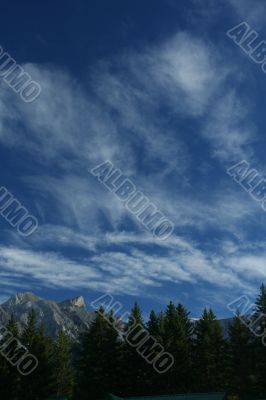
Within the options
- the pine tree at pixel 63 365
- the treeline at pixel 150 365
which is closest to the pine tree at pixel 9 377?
the treeline at pixel 150 365

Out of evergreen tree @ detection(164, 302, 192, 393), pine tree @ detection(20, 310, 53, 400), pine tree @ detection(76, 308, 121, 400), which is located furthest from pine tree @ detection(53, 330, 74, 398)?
evergreen tree @ detection(164, 302, 192, 393)

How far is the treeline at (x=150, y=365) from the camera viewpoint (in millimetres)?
55281

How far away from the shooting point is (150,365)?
186 feet

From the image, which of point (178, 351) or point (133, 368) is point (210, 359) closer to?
point (178, 351)

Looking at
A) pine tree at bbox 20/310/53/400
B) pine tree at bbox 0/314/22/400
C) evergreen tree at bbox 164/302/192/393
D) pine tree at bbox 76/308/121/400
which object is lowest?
pine tree at bbox 0/314/22/400

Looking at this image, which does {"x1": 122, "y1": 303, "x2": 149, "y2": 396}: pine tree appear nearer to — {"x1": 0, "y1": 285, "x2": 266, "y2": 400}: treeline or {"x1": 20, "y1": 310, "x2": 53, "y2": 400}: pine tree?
{"x1": 0, "y1": 285, "x2": 266, "y2": 400}: treeline

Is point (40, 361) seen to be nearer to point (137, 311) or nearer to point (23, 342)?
point (23, 342)

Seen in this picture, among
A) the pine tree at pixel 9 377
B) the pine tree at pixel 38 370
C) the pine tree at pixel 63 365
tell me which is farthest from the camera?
the pine tree at pixel 63 365

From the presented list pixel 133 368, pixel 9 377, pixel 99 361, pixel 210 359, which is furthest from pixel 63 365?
pixel 210 359

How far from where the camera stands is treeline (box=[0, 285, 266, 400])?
55281mm

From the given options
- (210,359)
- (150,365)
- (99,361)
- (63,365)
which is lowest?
(63,365)

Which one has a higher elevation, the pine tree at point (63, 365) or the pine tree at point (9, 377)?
the pine tree at point (63, 365)

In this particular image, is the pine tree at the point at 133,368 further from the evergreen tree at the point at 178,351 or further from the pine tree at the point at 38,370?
the pine tree at the point at 38,370

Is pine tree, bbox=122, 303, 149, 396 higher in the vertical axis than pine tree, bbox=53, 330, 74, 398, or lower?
higher
